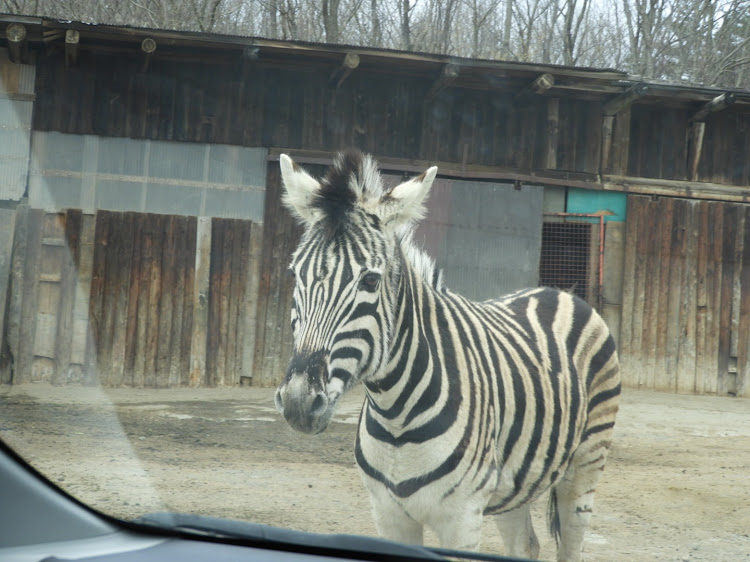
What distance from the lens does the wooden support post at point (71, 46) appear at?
17.3 feet

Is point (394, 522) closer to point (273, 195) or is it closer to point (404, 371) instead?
point (404, 371)

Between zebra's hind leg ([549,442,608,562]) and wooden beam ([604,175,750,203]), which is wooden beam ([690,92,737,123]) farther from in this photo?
zebra's hind leg ([549,442,608,562])

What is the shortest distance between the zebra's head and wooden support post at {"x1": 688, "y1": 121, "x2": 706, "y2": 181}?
4.76 metres

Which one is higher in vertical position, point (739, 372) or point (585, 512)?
point (739, 372)

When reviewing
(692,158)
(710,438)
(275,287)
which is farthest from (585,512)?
(692,158)

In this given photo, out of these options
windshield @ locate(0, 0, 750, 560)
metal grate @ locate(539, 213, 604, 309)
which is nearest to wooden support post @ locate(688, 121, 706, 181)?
windshield @ locate(0, 0, 750, 560)

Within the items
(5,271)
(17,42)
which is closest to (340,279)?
(17,42)

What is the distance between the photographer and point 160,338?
6.07 metres

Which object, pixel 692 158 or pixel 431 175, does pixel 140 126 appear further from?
pixel 692 158

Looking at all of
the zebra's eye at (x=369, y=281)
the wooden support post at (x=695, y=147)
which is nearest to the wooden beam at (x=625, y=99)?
the wooden support post at (x=695, y=147)

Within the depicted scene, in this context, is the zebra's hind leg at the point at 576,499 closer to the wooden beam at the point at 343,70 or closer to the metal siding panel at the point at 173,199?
the wooden beam at the point at 343,70

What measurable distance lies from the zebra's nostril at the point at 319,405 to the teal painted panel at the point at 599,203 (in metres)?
4.95

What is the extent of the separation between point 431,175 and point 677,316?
4878 mm

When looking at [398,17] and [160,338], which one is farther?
[160,338]
